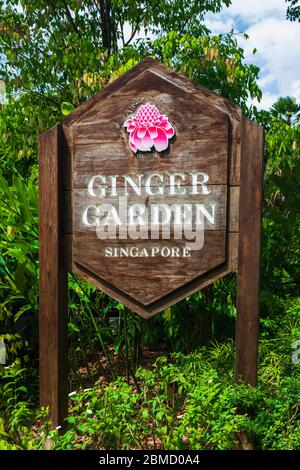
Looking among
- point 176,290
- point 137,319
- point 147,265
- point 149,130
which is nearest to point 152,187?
point 149,130

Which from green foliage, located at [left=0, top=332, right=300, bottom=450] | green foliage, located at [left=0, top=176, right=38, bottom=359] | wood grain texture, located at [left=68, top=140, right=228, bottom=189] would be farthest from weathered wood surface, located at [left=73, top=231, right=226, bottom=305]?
green foliage, located at [left=0, top=176, right=38, bottom=359]

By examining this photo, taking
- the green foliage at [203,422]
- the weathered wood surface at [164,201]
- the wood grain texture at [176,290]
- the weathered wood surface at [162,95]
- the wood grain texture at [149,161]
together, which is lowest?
the green foliage at [203,422]

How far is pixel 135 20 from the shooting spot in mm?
7676

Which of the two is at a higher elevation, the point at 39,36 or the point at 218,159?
the point at 39,36

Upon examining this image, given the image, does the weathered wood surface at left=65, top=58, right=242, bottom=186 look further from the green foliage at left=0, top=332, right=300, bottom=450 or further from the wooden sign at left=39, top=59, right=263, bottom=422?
the green foliage at left=0, top=332, right=300, bottom=450

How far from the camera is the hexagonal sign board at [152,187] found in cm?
237

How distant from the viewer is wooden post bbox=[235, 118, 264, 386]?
2.31 m

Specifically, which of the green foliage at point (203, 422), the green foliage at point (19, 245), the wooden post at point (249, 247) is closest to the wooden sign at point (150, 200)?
the wooden post at point (249, 247)

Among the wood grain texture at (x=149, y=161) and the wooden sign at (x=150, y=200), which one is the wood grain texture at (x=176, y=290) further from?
the wood grain texture at (x=149, y=161)

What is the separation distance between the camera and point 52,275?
8.38ft

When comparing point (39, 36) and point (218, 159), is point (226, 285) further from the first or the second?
point (39, 36)

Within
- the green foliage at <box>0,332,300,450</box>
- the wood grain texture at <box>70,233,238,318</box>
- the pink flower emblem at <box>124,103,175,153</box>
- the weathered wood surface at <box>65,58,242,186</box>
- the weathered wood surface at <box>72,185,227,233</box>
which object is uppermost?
the weathered wood surface at <box>65,58,242,186</box>
